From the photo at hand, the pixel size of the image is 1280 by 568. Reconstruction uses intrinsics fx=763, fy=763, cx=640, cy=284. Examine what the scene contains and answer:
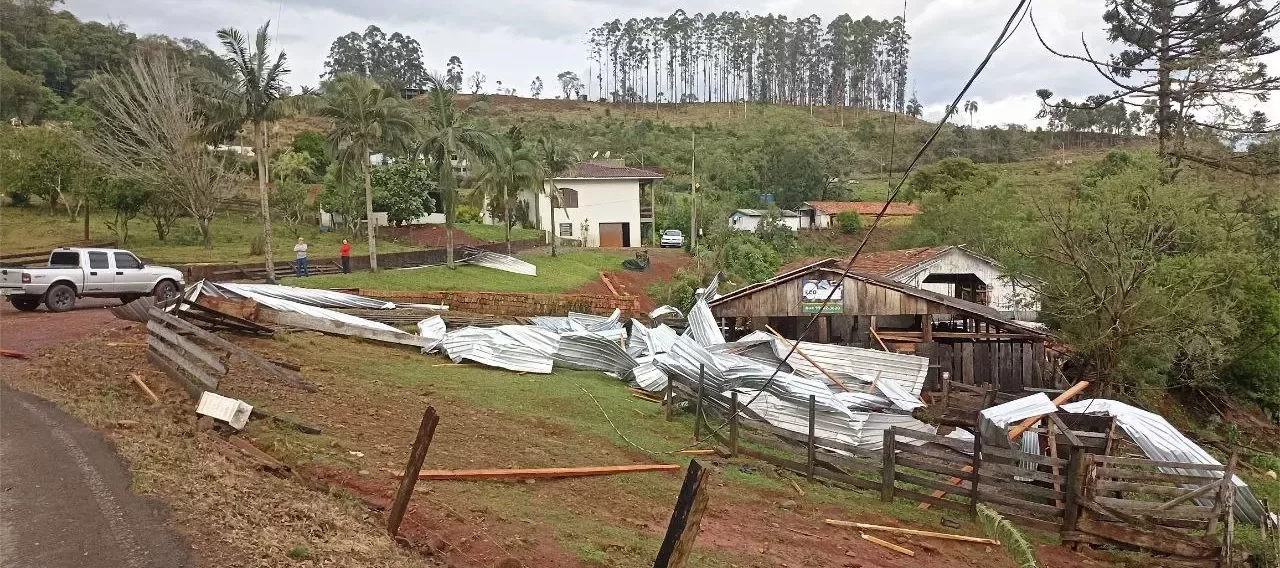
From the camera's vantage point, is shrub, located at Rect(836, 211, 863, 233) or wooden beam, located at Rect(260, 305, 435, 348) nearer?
wooden beam, located at Rect(260, 305, 435, 348)

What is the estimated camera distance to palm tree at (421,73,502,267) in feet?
104

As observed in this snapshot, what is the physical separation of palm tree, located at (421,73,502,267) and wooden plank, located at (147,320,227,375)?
20.0m

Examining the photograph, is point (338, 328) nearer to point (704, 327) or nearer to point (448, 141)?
point (704, 327)

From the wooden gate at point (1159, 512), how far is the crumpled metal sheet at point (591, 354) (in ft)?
34.7

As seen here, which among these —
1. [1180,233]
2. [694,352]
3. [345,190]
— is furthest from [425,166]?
[1180,233]

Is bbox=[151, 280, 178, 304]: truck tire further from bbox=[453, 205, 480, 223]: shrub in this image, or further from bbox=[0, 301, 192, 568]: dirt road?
bbox=[453, 205, 480, 223]: shrub

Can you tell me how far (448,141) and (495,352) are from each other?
15711 millimetres

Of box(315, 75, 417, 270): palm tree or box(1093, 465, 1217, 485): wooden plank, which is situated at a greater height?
box(315, 75, 417, 270): palm tree

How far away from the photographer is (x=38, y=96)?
5644cm

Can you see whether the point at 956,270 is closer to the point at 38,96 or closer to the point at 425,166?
the point at 425,166

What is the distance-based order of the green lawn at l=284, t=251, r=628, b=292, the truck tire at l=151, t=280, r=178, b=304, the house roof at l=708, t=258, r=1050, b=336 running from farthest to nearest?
1. the green lawn at l=284, t=251, r=628, b=292
2. the truck tire at l=151, t=280, r=178, b=304
3. the house roof at l=708, t=258, r=1050, b=336

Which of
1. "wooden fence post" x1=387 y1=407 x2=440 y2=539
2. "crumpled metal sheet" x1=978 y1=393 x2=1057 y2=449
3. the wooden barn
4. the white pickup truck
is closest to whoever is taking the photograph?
"wooden fence post" x1=387 y1=407 x2=440 y2=539

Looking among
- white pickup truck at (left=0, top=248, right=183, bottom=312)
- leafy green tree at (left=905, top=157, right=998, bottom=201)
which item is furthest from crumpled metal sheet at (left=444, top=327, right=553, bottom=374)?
leafy green tree at (left=905, top=157, right=998, bottom=201)

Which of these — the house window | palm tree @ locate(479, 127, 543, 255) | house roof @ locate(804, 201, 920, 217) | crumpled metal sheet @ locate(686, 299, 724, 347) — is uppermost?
palm tree @ locate(479, 127, 543, 255)
